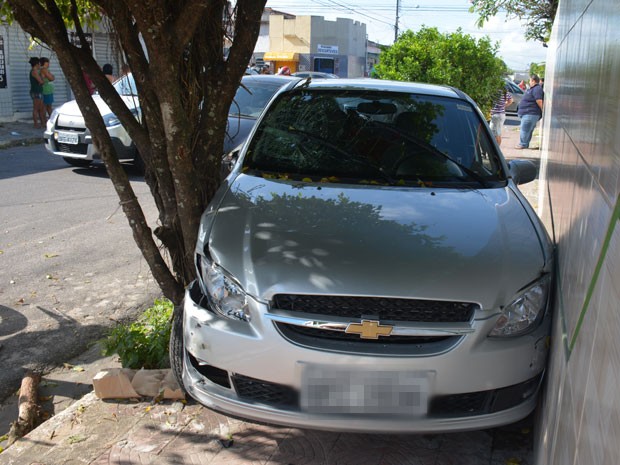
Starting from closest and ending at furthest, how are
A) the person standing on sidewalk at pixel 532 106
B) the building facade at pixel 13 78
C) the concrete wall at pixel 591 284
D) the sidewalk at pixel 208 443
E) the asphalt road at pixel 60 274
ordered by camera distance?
the concrete wall at pixel 591 284 → the sidewalk at pixel 208 443 → the asphalt road at pixel 60 274 → the person standing on sidewalk at pixel 532 106 → the building facade at pixel 13 78

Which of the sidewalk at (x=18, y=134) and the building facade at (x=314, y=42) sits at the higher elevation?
the building facade at (x=314, y=42)

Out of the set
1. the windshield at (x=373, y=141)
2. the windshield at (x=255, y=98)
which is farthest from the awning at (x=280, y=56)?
the windshield at (x=373, y=141)

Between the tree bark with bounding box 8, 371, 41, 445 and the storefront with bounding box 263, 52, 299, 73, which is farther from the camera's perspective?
the storefront with bounding box 263, 52, 299, 73

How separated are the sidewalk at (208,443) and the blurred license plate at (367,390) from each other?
51 cm

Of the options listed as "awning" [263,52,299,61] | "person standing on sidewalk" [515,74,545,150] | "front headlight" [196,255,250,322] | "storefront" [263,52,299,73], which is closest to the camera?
"front headlight" [196,255,250,322]

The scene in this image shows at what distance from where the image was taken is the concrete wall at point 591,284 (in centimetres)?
153

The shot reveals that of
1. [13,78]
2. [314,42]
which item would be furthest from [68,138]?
[314,42]

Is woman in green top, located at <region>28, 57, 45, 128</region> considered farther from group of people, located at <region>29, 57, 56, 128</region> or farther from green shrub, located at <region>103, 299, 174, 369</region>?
green shrub, located at <region>103, 299, 174, 369</region>

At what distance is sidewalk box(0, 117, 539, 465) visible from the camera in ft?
10.3

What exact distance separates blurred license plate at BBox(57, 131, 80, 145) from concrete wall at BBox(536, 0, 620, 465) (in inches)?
363

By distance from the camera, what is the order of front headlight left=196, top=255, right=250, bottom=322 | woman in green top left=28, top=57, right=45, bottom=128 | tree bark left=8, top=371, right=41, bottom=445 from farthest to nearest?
1. woman in green top left=28, top=57, right=45, bottom=128
2. tree bark left=8, top=371, right=41, bottom=445
3. front headlight left=196, top=255, right=250, bottom=322

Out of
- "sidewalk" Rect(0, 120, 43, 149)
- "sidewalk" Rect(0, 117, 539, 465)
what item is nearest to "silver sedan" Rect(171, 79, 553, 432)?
Result: "sidewalk" Rect(0, 117, 539, 465)

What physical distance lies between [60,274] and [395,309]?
418cm

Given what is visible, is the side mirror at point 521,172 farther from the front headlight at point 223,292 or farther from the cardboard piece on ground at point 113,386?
the cardboard piece on ground at point 113,386
